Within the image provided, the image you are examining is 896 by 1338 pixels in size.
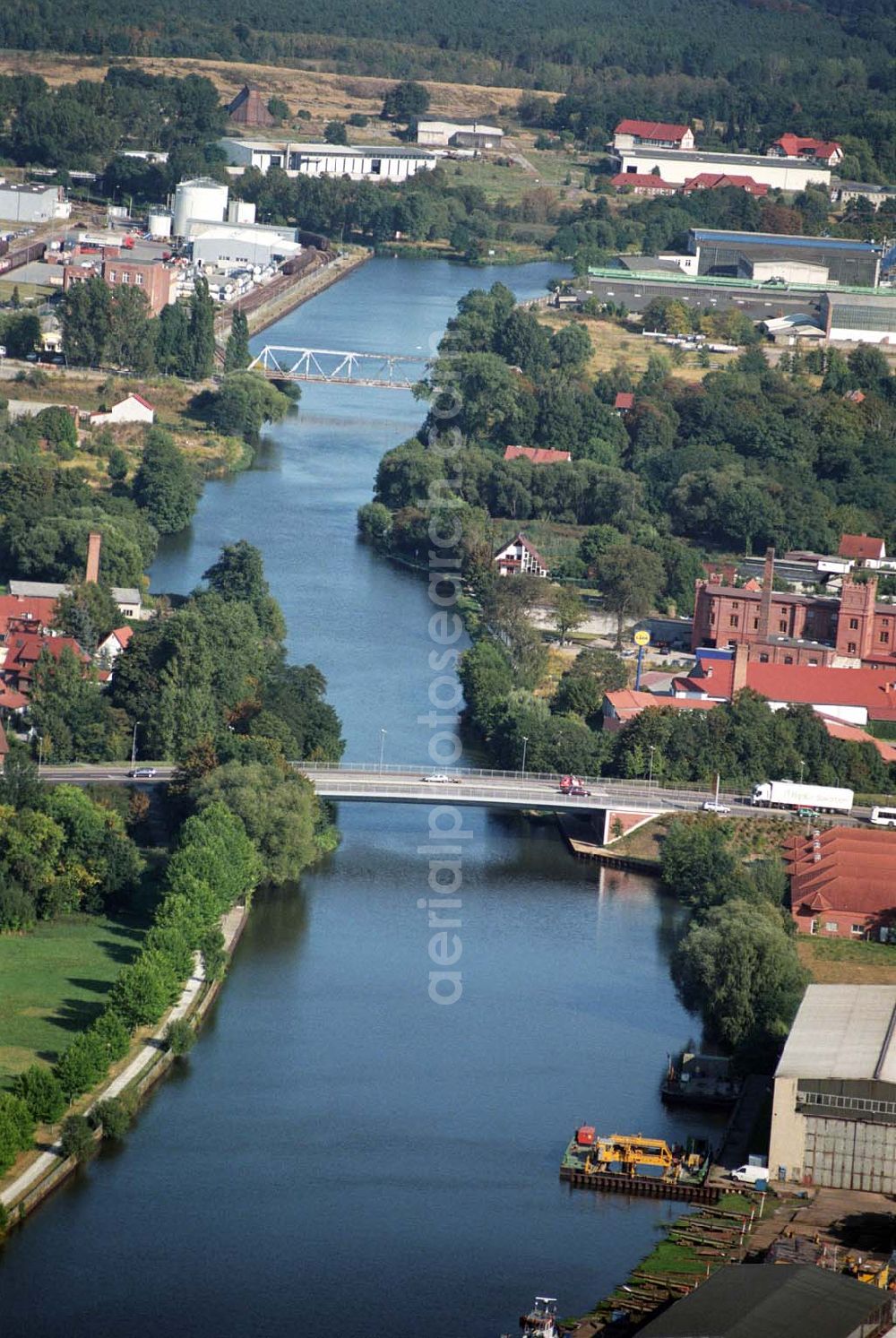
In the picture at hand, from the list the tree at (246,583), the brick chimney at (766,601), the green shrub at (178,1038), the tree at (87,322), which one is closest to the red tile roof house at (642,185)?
the tree at (87,322)

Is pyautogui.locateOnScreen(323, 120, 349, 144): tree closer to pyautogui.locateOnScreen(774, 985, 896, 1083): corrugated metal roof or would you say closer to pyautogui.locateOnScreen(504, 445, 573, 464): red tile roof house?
pyautogui.locateOnScreen(504, 445, 573, 464): red tile roof house

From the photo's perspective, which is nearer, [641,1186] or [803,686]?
[641,1186]

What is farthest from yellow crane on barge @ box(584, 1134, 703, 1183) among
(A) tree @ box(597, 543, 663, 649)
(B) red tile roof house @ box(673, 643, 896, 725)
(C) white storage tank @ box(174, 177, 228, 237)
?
(C) white storage tank @ box(174, 177, 228, 237)

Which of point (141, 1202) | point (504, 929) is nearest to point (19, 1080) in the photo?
point (141, 1202)

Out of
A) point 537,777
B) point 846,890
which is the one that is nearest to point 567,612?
point 537,777

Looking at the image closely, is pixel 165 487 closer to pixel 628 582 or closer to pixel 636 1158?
pixel 628 582
